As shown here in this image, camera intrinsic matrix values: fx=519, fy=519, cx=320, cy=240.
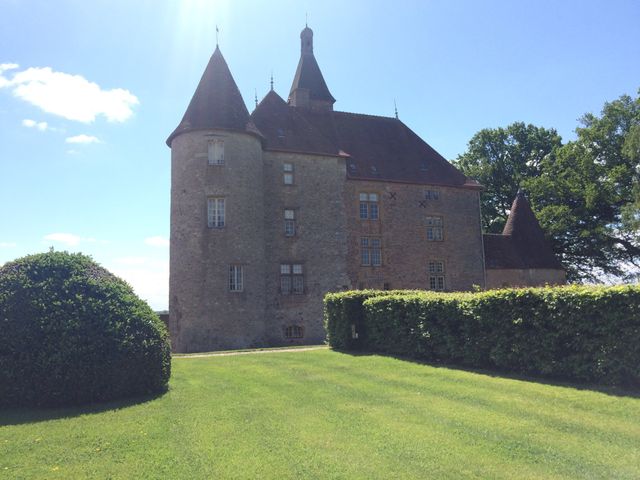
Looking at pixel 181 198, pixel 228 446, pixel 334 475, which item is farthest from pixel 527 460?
pixel 181 198

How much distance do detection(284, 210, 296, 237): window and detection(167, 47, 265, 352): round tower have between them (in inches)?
74.6

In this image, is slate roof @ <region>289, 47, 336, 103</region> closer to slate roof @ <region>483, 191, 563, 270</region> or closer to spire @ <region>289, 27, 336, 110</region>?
spire @ <region>289, 27, 336, 110</region>

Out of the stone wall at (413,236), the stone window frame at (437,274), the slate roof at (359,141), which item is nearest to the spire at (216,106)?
the slate roof at (359,141)

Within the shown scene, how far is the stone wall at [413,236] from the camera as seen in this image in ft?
94.1

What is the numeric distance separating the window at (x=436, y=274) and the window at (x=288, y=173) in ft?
32.0

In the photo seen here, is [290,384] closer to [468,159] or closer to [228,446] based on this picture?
[228,446]

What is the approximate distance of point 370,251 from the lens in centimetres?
2889

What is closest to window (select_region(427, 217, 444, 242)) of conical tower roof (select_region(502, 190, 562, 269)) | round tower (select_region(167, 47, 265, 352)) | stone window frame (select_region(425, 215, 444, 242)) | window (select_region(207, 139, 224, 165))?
stone window frame (select_region(425, 215, 444, 242))

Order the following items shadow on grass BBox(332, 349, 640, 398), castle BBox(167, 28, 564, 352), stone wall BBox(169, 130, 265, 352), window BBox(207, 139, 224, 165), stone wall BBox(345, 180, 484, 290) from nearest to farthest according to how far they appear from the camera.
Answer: shadow on grass BBox(332, 349, 640, 398), stone wall BBox(169, 130, 265, 352), castle BBox(167, 28, 564, 352), window BBox(207, 139, 224, 165), stone wall BBox(345, 180, 484, 290)

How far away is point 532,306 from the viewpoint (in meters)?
11.4

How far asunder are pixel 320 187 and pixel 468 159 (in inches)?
997

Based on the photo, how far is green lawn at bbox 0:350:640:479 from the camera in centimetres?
595

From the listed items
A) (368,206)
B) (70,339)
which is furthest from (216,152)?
(70,339)

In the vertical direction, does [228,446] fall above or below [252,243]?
below
